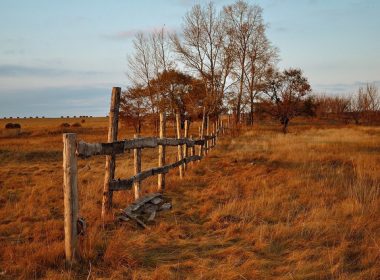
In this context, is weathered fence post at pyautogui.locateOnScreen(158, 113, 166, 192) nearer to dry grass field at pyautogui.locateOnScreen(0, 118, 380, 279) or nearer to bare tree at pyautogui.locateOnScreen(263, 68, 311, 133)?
dry grass field at pyautogui.locateOnScreen(0, 118, 380, 279)

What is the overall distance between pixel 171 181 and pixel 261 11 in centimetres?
2855

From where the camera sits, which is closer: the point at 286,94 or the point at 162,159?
the point at 162,159

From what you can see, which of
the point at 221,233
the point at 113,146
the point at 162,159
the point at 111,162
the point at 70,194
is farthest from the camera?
the point at 162,159

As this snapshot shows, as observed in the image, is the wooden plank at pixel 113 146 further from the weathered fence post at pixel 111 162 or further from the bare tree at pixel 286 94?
the bare tree at pixel 286 94

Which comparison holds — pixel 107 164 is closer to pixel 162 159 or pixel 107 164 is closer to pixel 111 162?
pixel 111 162


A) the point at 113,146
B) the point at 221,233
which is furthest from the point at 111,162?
the point at 221,233

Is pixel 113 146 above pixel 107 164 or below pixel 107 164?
above

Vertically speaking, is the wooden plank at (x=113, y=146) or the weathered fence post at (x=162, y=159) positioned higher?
the wooden plank at (x=113, y=146)

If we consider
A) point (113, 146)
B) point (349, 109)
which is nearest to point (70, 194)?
point (113, 146)

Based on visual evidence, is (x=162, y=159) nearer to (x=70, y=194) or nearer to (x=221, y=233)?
(x=221, y=233)

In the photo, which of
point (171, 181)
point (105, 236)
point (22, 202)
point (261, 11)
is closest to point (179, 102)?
point (261, 11)

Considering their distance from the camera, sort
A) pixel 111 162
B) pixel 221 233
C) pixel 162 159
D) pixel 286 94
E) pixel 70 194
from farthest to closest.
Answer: pixel 286 94, pixel 162 159, pixel 111 162, pixel 221 233, pixel 70 194

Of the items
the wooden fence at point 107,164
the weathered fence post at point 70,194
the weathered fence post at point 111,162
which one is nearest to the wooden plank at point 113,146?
the wooden fence at point 107,164

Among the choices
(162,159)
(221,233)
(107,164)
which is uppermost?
(107,164)
